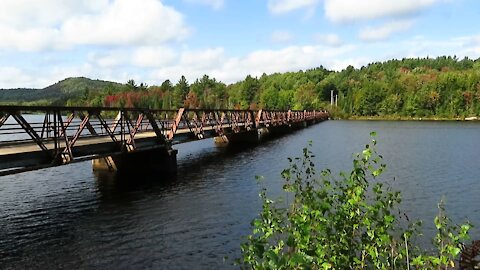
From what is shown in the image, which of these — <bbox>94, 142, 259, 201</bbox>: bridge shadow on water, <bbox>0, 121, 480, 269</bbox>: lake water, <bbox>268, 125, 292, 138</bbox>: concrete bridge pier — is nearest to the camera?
<bbox>0, 121, 480, 269</bbox>: lake water

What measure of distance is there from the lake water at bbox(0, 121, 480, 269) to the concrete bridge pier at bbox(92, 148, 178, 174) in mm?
1004

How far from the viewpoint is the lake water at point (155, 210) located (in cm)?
1425

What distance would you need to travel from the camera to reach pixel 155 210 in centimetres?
2008

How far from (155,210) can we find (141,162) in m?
11.6

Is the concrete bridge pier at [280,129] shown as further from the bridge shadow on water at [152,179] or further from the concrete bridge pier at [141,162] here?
the concrete bridge pier at [141,162]

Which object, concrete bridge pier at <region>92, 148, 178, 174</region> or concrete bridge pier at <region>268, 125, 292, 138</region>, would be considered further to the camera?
concrete bridge pier at <region>268, 125, 292, 138</region>

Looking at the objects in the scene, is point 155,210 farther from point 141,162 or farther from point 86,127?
point 141,162

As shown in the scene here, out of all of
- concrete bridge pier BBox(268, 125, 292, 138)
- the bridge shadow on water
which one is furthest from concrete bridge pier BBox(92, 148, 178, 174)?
concrete bridge pier BBox(268, 125, 292, 138)

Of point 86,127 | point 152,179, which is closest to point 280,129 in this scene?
point 152,179

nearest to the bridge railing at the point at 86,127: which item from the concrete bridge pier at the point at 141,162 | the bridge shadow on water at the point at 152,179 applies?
the concrete bridge pier at the point at 141,162

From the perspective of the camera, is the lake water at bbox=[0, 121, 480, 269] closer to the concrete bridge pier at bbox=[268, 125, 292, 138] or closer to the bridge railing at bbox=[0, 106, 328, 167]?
the bridge railing at bbox=[0, 106, 328, 167]

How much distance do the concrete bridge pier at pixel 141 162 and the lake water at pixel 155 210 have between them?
1.00 metres

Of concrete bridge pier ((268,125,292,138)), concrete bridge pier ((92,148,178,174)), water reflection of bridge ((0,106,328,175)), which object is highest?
water reflection of bridge ((0,106,328,175))

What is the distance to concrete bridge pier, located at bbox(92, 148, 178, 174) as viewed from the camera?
3056 cm
